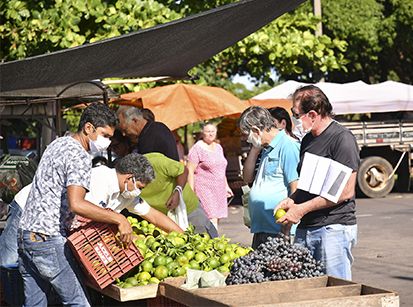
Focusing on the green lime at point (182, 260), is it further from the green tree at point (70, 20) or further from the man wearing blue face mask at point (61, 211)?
the green tree at point (70, 20)

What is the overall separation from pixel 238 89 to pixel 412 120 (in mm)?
26104

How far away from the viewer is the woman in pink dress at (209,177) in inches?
474

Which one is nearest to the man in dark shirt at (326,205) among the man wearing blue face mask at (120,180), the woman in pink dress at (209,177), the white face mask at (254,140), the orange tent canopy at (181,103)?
the white face mask at (254,140)

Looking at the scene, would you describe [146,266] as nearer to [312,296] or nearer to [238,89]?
[312,296]

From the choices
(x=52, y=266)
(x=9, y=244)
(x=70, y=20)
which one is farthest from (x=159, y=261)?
(x=70, y=20)

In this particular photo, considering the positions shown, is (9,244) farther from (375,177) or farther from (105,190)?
(375,177)

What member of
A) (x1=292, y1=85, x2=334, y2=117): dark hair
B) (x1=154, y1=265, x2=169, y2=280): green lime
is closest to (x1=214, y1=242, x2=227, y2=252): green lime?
(x1=154, y1=265, x2=169, y2=280): green lime

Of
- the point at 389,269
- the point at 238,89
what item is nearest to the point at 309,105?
the point at 389,269

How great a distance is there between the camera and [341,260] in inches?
245

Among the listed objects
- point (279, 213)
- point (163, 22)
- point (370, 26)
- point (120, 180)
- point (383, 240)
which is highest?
point (370, 26)

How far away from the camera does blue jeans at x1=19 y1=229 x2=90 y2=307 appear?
20.6 feet

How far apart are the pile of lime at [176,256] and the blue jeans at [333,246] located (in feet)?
2.42

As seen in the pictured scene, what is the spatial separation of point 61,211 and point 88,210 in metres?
0.33

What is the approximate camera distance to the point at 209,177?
39.9 ft
